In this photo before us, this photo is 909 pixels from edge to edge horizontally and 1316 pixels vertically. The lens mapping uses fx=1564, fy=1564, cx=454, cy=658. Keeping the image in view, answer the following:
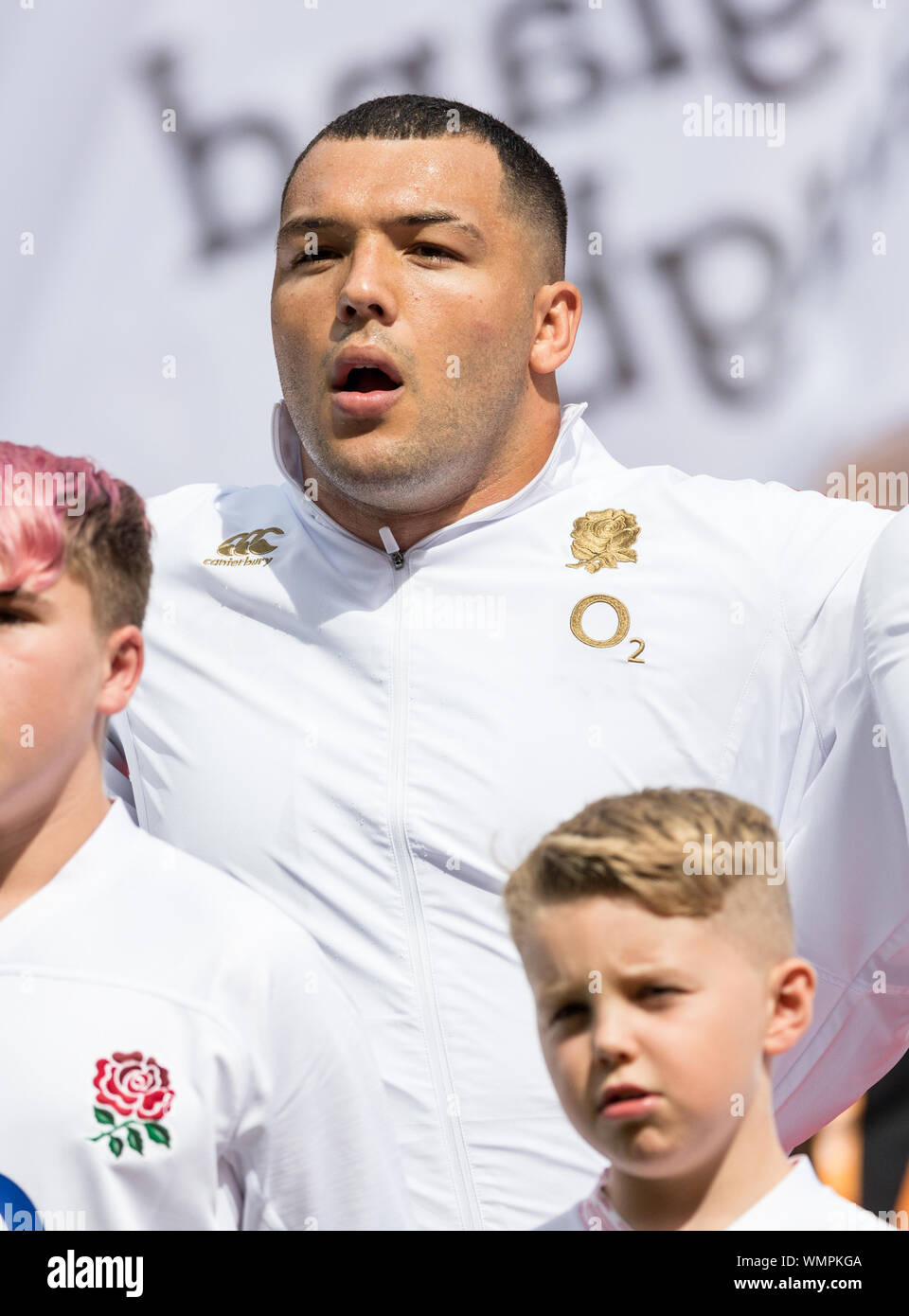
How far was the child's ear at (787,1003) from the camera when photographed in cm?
144

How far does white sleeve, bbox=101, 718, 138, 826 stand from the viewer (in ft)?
6.22

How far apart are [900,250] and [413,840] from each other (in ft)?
3.76

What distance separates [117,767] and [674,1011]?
82cm

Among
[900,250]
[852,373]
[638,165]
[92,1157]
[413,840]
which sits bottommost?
[92,1157]

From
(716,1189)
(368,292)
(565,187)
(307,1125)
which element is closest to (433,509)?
(368,292)

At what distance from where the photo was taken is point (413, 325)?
1.88 meters

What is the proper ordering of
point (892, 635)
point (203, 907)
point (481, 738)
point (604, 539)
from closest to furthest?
point (203, 907) → point (892, 635) → point (481, 738) → point (604, 539)

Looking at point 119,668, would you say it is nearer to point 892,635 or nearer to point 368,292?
point 368,292

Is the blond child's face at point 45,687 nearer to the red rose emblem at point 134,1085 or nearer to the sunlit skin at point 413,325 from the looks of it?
the red rose emblem at point 134,1085

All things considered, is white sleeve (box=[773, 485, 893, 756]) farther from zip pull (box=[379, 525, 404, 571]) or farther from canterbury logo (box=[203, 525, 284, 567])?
canterbury logo (box=[203, 525, 284, 567])

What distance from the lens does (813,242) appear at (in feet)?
7.54

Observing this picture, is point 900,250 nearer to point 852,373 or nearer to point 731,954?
point 852,373

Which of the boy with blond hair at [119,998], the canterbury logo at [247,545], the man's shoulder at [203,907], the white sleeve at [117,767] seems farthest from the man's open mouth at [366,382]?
the man's shoulder at [203,907]
